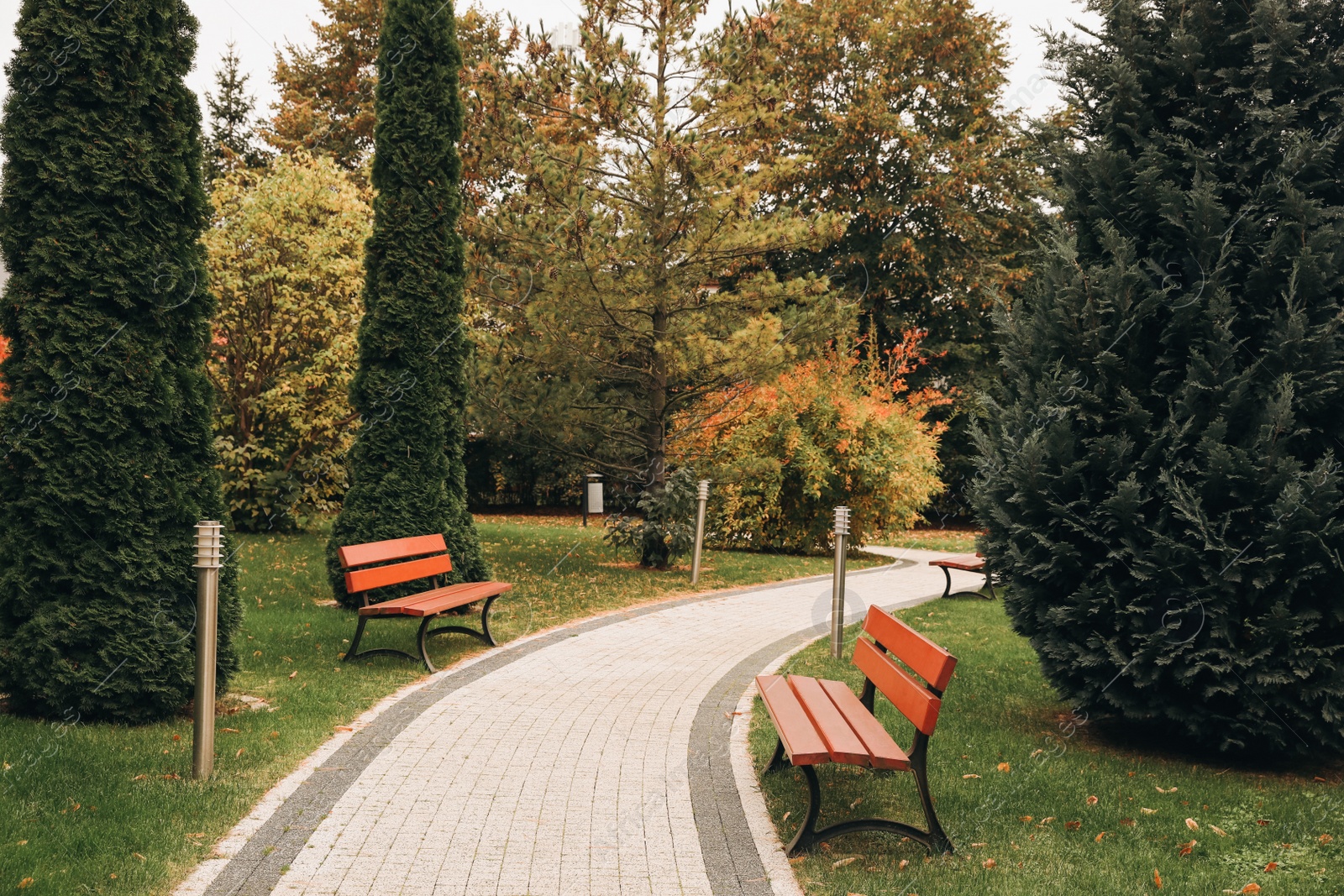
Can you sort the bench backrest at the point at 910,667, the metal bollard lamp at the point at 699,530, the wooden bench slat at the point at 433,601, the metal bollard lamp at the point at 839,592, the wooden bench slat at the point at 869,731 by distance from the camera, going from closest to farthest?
the wooden bench slat at the point at 869,731, the bench backrest at the point at 910,667, the wooden bench slat at the point at 433,601, the metal bollard lamp at the point at 839,592, the metal bollard lamp at the point at 699,530

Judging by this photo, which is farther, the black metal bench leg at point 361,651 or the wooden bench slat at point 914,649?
A: the black metal bench leg at point 361,651

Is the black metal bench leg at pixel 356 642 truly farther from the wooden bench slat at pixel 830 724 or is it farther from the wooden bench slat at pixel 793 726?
the wooden bench slat at pixel 830 724

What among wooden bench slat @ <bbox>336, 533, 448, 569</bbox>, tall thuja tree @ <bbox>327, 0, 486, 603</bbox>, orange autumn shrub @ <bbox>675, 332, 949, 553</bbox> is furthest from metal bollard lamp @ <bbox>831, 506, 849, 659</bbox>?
orange autumn shrub @ <bbox>675, 332, 949, 553</bbox>

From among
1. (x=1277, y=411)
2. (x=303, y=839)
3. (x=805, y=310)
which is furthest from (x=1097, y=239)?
(x=805, y=310)

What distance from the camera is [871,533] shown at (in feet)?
61.6

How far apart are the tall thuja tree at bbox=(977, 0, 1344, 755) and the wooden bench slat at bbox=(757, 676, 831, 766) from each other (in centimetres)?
182

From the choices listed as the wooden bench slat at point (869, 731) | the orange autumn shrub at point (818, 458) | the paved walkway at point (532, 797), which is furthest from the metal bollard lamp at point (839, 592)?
the orange autumn shrub at point (818, 458)

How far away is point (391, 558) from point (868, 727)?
5.67 meters

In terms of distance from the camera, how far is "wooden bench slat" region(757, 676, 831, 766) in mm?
4078

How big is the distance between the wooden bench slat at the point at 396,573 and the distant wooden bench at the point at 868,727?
3821 mm

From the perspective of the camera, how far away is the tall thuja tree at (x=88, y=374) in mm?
5527

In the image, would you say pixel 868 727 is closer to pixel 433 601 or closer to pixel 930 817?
pixel 930 817

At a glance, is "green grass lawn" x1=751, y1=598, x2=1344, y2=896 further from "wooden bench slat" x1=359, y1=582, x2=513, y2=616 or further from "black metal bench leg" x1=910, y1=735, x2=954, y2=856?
"wooden bench slat" x1=359, y1=582, x2=513, y2=616

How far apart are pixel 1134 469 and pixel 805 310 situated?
8321 mm
